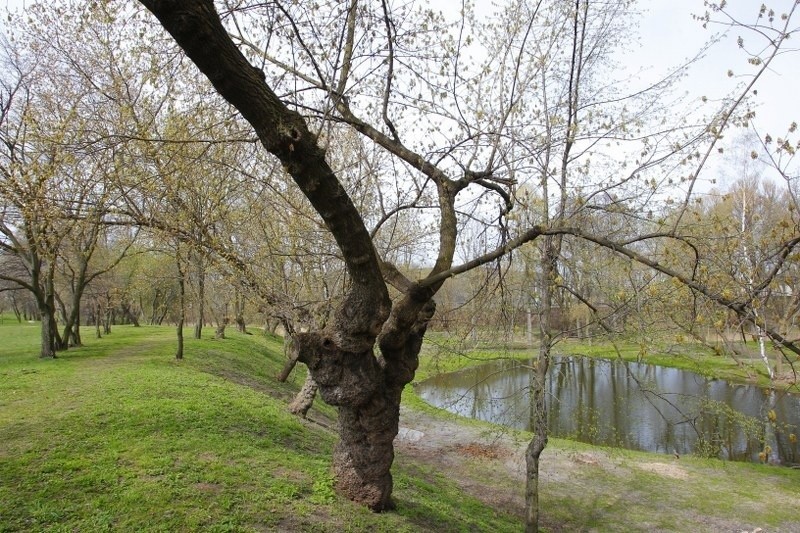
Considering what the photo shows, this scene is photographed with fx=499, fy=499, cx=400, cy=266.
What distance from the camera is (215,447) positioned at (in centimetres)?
690

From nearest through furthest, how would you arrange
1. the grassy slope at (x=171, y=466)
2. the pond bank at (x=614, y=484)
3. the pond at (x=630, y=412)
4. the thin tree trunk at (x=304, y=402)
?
the grassy slope at (x=171, y=466) → the pond bank at (x=614, y=484) → the thin tree trunk at (x=304, y=402) → the pond at (x=630, y=412)

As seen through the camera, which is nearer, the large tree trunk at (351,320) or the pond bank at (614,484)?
the large tree trunk at (351,320)

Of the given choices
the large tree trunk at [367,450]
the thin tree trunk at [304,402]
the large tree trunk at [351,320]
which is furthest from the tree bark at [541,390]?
the thin tree trunk at [304,402]

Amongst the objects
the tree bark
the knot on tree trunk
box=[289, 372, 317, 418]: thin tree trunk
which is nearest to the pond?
the tree bark

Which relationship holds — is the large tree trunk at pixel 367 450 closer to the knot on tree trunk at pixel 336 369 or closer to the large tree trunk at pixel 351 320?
the large tree trunk at pixel 351 320

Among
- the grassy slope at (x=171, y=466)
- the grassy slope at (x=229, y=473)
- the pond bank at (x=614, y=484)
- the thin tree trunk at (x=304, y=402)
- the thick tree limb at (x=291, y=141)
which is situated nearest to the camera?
the thick tree limb at (x=291, y=141)

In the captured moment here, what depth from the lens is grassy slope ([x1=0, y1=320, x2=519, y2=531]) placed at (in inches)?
188

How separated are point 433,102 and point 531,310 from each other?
397cm

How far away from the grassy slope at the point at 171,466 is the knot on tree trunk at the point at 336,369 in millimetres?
1236

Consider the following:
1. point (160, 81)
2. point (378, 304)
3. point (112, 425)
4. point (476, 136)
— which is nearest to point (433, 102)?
point (476, 136)

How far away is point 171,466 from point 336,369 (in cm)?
233

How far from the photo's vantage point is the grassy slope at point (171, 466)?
15.7ft

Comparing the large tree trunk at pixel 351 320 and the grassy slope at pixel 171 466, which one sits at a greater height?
the large tree trunk at pixel 351 320

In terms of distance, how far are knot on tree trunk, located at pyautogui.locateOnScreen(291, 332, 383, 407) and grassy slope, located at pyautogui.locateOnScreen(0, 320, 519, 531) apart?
1.24 meters
